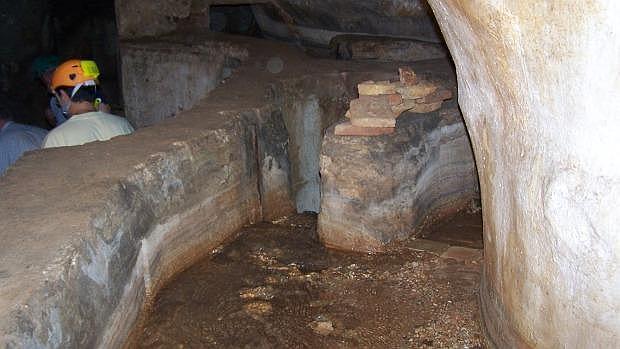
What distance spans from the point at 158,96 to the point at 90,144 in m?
4.55

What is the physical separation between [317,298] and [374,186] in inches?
36.5

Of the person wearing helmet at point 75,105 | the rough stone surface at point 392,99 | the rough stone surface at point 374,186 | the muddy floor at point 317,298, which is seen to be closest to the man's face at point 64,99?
the person wearing helmet at point 75,105

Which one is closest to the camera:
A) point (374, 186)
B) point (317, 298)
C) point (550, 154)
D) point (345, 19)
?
point (550, 154)

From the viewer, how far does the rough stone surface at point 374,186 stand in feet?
14.3

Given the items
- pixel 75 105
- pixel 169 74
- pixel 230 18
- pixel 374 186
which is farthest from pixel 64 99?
pixel 230 18

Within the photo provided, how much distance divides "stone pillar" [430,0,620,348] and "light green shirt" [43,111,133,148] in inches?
90.9

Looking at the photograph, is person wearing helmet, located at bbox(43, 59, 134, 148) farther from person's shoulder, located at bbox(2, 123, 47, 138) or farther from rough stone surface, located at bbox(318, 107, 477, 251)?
rough stone surface, located at bbox(318, 107, 477, 251)

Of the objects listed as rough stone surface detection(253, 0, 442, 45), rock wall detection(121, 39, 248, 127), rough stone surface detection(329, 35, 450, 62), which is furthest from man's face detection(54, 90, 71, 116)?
rough stone surface detection(329, 35, 450, 62)

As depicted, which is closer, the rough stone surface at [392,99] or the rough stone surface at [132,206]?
the rough stone surface at [132,206]

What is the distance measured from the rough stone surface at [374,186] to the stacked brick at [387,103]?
0.07 m

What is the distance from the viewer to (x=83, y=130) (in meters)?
4.06

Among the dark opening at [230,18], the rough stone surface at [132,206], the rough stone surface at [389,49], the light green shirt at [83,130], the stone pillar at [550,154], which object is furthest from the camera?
the dark opening at [230,18]

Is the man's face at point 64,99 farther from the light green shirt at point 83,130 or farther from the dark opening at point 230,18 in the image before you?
the dark opening at point 230,18

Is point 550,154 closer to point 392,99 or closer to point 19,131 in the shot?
point 392,99
